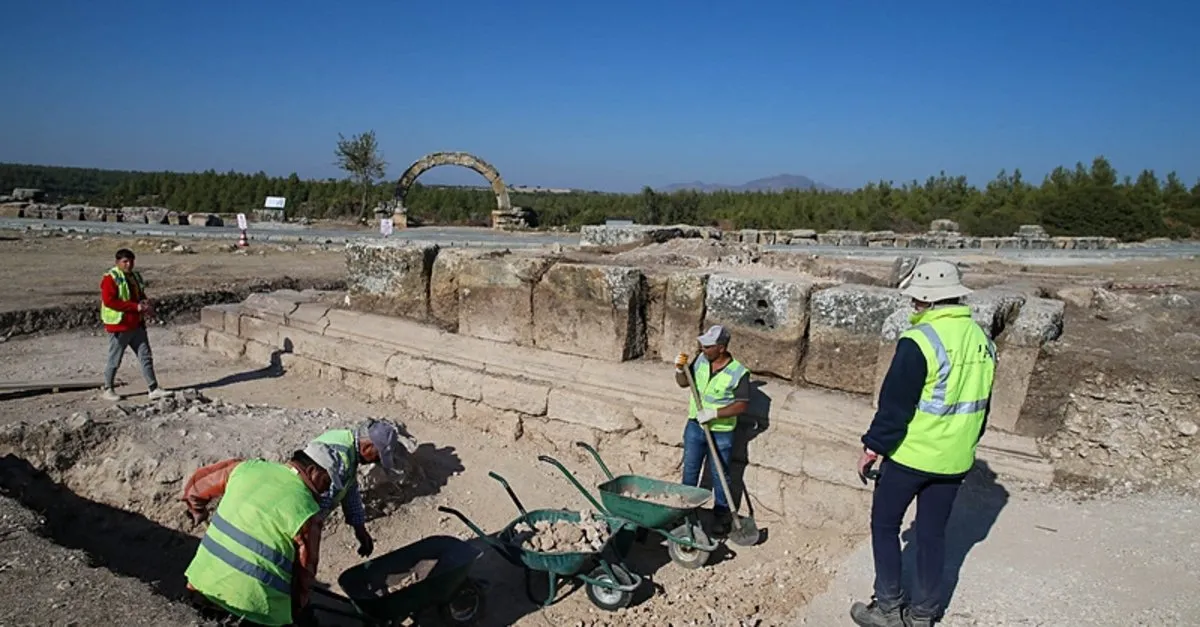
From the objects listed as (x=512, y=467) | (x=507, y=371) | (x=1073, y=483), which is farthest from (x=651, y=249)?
(x=1073, y=483)

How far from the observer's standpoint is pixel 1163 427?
4.26 meters

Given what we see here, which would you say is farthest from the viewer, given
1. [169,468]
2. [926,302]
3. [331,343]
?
[331,343]

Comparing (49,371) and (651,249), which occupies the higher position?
(651,249)

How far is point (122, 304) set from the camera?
6.40 metres

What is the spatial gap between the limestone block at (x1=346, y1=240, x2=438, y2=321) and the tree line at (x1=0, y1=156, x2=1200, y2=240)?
69.5ft

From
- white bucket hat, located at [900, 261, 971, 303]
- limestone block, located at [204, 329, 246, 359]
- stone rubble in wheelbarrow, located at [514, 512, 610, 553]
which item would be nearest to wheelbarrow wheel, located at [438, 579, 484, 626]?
stone rubble in wheelbarrow, located at [514, 512, 610, 553]

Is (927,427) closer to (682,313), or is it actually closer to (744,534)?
(744,534)

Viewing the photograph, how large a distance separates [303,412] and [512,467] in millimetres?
1694

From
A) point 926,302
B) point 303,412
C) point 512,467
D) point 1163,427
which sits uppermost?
point 926,302

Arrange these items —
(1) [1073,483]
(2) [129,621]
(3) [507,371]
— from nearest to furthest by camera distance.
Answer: (2) [129,621] → (1) [1073,483] → (3) [507,371]

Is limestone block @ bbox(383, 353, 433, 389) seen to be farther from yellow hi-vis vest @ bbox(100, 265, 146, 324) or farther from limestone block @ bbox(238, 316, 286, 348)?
yellow hi-vis vest @ bbox(100, 265, 146, 324)

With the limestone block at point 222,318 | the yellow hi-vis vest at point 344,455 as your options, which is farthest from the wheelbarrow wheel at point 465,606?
the limestone block at point 222,318

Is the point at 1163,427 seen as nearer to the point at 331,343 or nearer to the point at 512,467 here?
the point at 512,467

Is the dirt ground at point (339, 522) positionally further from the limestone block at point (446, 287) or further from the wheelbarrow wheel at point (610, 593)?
the limestone block at point (446, 287)
